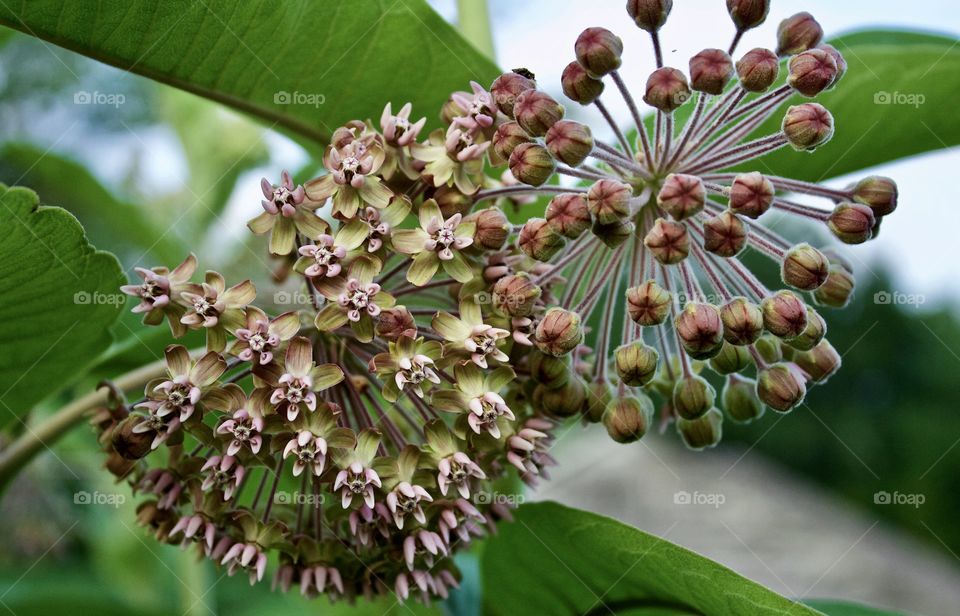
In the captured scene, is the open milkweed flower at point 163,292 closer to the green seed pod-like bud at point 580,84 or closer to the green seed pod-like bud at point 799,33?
the green seed pod-like bud at point 580,84

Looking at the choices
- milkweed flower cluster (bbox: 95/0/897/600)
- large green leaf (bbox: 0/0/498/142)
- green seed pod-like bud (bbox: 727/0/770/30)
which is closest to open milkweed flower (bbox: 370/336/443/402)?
milkweed flower cluster (bbox: 95/0/897/600)

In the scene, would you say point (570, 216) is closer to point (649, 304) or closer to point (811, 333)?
point (649, 304)

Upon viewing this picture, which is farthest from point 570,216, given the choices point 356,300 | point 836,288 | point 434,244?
point 836,288

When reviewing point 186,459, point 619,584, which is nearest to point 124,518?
point 186,459

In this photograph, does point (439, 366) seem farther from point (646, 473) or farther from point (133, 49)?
point (646, 473)

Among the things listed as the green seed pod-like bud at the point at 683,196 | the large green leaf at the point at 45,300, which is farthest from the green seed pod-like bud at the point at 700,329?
the large green leaf at the point at 45,300

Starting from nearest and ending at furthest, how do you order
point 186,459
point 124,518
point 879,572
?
point 186,459, point 124,518, point 879,572
